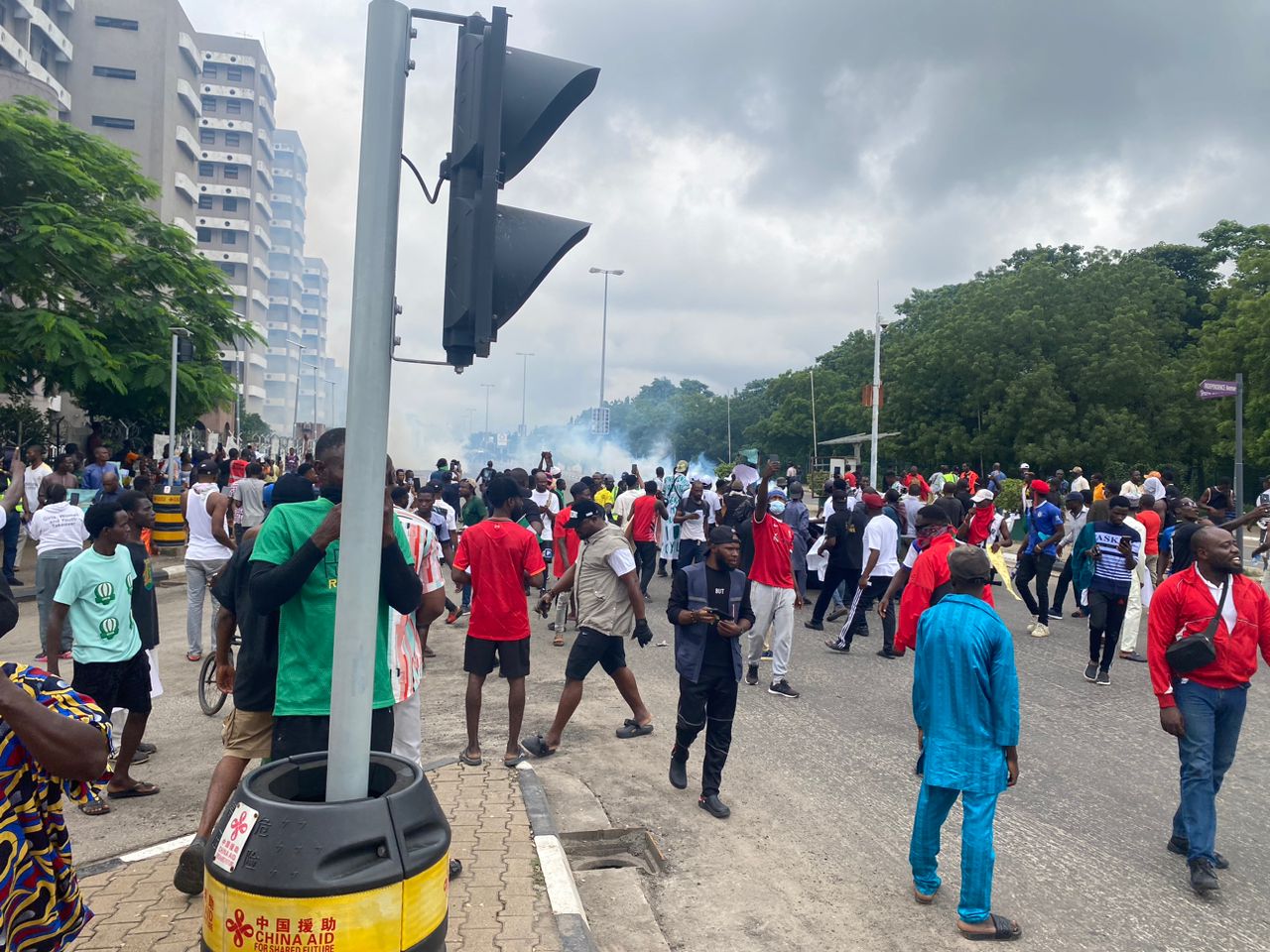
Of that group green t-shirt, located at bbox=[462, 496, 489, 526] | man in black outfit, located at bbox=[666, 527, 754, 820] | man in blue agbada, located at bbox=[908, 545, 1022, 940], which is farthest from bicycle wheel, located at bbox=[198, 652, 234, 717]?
man in blue agbada, located at bbox=[908, 545, 1022, 940]

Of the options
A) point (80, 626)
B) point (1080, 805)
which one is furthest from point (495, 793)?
point (1080, 805)

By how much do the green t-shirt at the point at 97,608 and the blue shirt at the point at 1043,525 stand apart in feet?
34.4

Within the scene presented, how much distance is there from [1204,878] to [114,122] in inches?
2670

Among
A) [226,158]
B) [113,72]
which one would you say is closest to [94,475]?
[113,72]

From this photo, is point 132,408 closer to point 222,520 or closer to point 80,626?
point 222,520

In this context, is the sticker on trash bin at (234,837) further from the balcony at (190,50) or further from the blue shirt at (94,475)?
the balcony at (190,50)

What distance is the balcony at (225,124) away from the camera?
79250 millimetres

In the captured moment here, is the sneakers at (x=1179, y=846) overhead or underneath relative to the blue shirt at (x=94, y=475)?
underneath

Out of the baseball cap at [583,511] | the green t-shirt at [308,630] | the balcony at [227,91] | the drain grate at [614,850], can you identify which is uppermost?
the balcony at [227,91]

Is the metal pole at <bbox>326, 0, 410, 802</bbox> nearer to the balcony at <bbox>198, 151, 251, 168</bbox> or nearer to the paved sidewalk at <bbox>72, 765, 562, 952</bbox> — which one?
the paved sidewalk at <bbox>72, 765, 562, 952</bbox>

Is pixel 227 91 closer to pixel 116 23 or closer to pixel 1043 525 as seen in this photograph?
pixel 116 23

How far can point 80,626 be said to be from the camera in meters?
5.52

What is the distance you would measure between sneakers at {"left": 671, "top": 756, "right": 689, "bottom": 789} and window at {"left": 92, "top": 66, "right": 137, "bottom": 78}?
6609cm

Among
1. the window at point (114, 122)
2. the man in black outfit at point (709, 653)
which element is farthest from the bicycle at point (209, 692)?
the window at point (114, 122)
